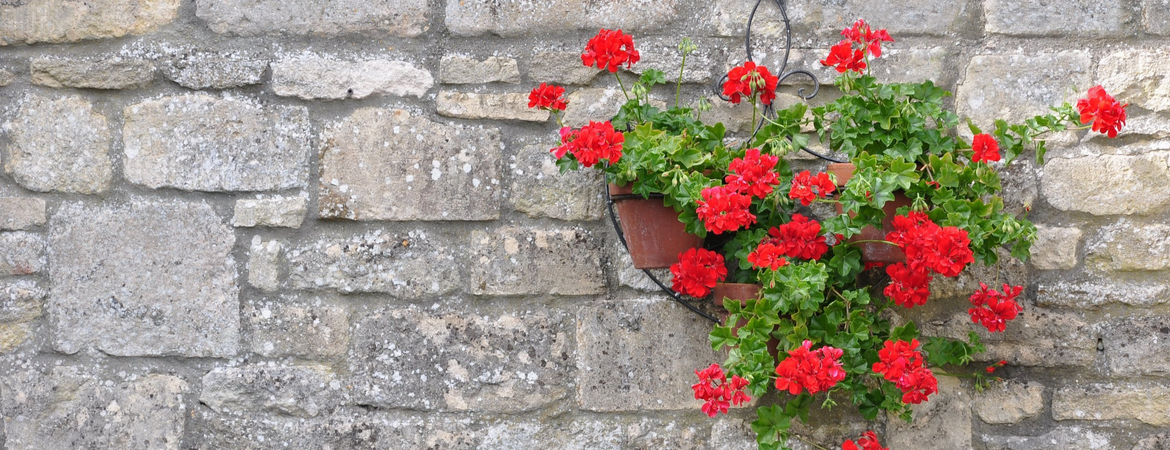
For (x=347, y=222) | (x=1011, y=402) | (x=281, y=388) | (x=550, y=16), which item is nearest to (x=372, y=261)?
(x=347, y=222)

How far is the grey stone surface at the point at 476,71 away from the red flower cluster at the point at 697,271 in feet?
2.07

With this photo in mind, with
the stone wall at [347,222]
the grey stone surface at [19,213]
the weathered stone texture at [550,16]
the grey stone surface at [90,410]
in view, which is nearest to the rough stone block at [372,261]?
the stone wall at [347,222]

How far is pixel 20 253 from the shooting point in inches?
78.0

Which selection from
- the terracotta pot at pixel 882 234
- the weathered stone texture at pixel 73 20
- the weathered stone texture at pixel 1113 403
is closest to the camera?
the terracotta pot at pixel 882 234

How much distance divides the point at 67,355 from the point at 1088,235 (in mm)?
2494

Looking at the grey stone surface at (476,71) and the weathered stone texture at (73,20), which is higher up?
the weathered stone texture at (73,20)

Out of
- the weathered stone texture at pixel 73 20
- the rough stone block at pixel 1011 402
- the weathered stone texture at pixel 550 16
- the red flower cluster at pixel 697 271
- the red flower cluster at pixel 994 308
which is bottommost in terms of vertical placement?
the rough stone block at pixel 1011 402

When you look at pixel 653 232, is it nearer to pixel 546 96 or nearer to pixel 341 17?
pixel 546 96

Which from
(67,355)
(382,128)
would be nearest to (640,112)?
(382,128)

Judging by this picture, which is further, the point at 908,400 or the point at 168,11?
the point at 168,11

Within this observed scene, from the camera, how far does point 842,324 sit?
1.77m

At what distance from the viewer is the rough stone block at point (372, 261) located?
6.44ft

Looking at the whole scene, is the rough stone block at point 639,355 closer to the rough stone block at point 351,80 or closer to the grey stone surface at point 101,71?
the rough stone block at point 351,80

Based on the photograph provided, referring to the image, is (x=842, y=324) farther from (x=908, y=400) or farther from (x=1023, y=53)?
(x=1023, y=53)
